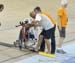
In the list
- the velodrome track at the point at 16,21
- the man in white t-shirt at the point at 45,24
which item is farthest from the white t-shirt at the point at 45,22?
the velodrome track at the point at 16,21

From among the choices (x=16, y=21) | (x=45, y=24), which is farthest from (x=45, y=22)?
(x=16, y=21)

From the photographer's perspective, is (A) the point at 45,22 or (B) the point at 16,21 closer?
(A) the point at 45,22

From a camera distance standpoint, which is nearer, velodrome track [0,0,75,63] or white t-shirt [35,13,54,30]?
white t-shirt [35,13,54,30]

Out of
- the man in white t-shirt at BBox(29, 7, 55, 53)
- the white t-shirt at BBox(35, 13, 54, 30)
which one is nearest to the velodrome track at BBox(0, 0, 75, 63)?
the man in white t-shirt at BBox(29, 7, 55, 53)

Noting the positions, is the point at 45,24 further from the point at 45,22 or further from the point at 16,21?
the point at 16,21

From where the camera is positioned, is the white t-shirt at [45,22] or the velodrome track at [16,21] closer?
the white t-shirt at [45,22]

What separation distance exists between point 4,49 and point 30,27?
1207 millimetres

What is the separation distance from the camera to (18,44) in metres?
10.3

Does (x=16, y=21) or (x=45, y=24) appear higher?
(x=45, y=24)

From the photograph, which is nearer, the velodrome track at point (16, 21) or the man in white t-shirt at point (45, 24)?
the man in white t-shirt at point (45, 24)

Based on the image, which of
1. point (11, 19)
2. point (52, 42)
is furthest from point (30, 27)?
point (11, 19)

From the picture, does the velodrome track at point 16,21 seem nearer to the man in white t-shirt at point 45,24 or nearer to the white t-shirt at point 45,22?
the man in white t-shirt at point 45,24

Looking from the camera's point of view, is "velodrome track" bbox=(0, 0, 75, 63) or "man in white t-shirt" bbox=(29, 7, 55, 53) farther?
"velodrome track" bbox=(0, 0, 75, 63)

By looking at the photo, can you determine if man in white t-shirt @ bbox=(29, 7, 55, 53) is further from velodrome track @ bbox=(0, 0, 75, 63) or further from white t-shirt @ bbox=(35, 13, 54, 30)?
velodrome track @ bbox=(0, 0, 75, 63)
